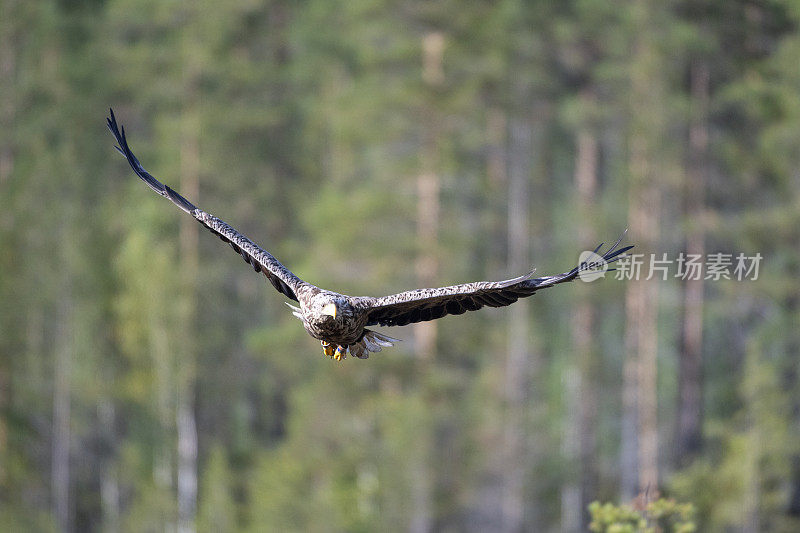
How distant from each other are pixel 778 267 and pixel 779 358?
7.16 feet

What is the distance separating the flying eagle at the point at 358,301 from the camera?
914 cm

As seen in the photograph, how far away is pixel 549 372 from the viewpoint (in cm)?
2744

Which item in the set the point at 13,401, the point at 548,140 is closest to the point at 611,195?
the point at 548,140

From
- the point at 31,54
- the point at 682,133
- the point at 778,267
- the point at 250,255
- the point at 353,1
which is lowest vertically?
the point at 250,255

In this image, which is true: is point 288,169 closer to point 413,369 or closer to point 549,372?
point 549,372

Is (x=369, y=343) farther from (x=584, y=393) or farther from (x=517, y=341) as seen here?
(x=584, y=393)

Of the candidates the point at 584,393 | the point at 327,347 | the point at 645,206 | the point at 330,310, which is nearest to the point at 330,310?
the point at 330,310

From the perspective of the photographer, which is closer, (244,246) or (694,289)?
(244,246)

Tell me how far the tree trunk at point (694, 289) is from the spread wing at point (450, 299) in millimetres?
12111

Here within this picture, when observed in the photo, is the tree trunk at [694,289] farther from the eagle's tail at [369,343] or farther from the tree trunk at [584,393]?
the eagle's tail at [369,343]

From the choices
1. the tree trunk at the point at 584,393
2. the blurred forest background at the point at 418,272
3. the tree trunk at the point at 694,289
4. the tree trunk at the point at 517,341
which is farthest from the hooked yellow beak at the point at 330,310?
the tree trunk at the point at 584,393

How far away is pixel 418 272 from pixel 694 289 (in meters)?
Result: 5.05

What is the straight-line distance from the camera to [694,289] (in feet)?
71.7

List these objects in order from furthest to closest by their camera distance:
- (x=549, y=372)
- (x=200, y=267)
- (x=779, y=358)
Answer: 1. (x=549, y=372)
2. (x=200, y=267)
3. (x=779, y=358)
